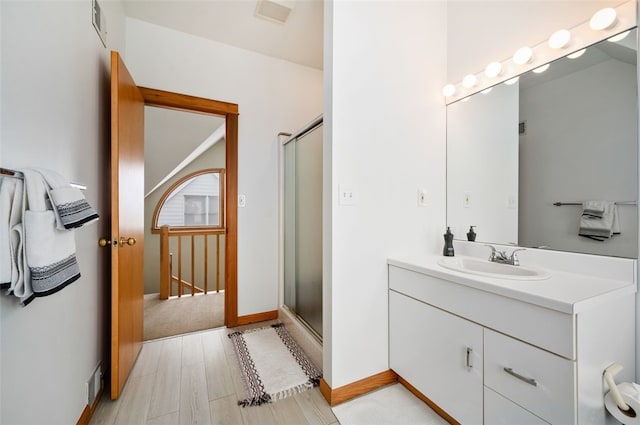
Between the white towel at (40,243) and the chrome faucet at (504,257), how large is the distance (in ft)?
6.58

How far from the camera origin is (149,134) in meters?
3.37

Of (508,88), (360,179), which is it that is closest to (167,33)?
(360,179)

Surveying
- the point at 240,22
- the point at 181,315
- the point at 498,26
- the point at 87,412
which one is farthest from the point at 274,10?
the point at 181,315

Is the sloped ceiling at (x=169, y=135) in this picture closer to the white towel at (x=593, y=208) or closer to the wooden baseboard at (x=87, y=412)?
the wooden baseboard at (x=87, y=412)

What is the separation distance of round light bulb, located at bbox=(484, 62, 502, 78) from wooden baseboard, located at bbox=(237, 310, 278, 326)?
8.58ft

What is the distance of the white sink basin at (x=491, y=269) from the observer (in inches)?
48.7

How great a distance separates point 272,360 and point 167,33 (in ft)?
9.30

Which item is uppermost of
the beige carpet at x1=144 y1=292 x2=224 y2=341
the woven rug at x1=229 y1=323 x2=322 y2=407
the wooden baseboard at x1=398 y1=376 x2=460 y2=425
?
the wooden baseboard at x1=398 y1=376 x2=460 y2=425

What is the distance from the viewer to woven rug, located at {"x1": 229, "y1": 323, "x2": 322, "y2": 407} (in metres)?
1.60

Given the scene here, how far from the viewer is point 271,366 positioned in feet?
6.07

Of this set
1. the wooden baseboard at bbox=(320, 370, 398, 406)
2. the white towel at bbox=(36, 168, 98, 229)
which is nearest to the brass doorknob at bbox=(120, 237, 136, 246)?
the white towel at bbox=(36, 168, 98, 229)

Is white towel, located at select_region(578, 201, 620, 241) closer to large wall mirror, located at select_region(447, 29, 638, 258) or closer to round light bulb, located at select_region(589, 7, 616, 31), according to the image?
large wall mirror, located at select_region(447, 29, 638, 258)

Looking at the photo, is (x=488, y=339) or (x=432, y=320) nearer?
(x=488, y=339)

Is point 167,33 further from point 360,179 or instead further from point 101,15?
point 360,179
